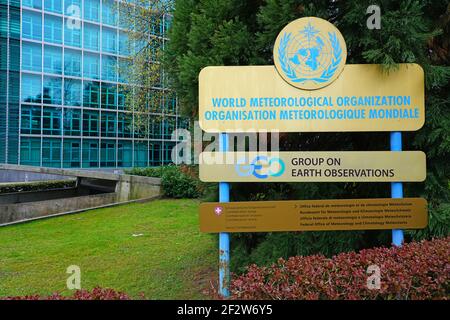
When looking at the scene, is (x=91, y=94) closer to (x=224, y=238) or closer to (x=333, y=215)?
(x=224, y=238)

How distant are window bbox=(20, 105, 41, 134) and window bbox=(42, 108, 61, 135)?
0.46 meters

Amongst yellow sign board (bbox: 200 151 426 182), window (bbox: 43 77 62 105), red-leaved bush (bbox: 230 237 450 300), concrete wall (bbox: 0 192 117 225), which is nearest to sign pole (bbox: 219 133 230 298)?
yellow sign board (bbox: 200 151 426 182)

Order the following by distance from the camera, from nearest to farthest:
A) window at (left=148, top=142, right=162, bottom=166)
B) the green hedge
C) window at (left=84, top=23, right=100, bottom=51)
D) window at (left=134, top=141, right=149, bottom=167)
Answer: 1. the green hedge
2. window at (left=84, top=23, right=100, bottom=51)
3. window at (left=134, top=141, right=149, bottom=167)
4. window at (left=148, top=142, right=162, bottom=166)

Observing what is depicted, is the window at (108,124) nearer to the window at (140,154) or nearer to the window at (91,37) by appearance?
the window at (140,154)

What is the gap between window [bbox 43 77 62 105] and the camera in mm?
33188

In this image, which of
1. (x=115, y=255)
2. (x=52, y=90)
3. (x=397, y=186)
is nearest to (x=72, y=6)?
(x=52, y=90)

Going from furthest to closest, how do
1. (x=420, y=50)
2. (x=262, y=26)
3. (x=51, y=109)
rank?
1. (x=51, y=109)
2. (x=262, y=26)
3. (x=420, y=50)

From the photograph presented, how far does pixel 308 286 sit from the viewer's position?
307cm

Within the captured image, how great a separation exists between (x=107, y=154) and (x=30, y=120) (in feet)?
23.5

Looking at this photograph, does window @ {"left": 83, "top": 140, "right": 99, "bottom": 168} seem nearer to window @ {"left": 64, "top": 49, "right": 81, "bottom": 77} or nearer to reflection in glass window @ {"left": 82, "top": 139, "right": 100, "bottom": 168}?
reflection in glass window @ {"left": 82, "top": 139, "right": 100, "bottom": 168}

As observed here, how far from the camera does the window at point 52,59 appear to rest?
1304 inches

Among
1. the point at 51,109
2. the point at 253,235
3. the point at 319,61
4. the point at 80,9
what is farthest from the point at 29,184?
the point at 80,9
